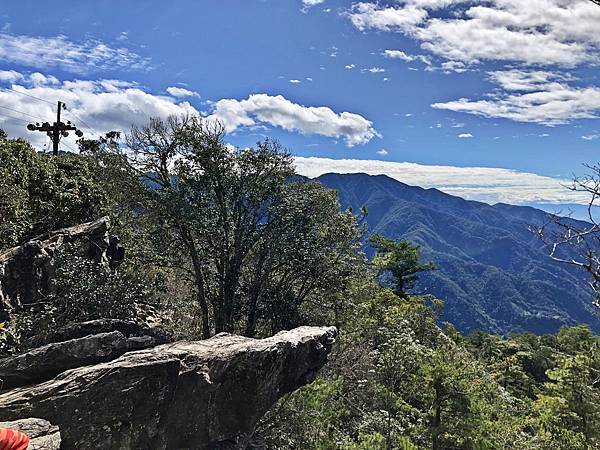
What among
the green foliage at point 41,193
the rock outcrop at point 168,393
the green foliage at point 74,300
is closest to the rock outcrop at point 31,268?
the green foliage at point 74,300

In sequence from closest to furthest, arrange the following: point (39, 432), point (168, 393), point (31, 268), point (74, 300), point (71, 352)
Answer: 1. point (39, 432)
2. point (168, 393)
3. point (71, 352)
4. point (74, 300)
5. point (31, 268)

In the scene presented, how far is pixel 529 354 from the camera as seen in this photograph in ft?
193

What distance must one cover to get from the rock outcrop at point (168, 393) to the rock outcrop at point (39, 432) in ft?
0.97

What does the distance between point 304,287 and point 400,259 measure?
29.3 meters

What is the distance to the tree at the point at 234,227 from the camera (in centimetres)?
1970

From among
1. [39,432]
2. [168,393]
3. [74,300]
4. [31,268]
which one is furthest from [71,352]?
[31,268]

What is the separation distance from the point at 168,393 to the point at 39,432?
254cm

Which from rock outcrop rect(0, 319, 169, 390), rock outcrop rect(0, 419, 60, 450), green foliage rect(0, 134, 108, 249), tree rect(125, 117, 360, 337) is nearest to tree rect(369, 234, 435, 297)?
tree rect(125, 117, 360, 337)

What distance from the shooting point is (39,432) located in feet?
24.7

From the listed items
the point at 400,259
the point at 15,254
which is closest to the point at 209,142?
the point at 15,254

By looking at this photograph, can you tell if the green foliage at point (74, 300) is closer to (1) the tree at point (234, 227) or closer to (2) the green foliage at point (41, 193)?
(2) the green foliage at point (41, 193)

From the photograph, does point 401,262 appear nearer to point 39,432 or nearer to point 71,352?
point 71,352

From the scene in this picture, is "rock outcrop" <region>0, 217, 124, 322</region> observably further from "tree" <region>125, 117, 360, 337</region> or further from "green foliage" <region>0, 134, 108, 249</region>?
"tree" <region>125, 117, 360, 337</region>

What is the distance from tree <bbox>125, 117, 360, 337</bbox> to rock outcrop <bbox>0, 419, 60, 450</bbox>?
452 inches
